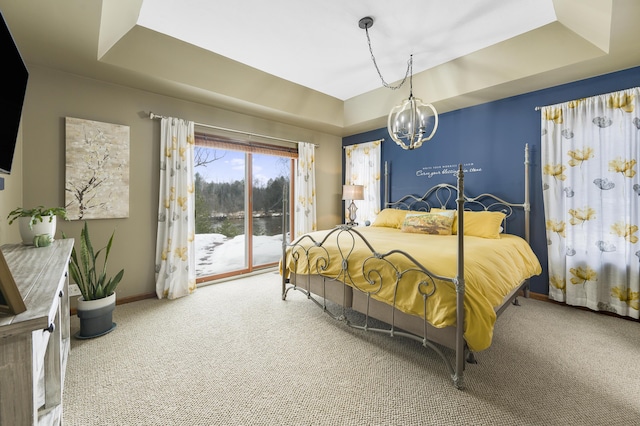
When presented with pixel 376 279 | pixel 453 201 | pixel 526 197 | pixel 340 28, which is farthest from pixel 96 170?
pixel 526 197

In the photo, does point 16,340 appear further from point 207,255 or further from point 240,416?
point 207,255

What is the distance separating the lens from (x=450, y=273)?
1856 millimetres

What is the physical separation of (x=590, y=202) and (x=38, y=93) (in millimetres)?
5695

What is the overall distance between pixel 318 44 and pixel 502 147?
263cm

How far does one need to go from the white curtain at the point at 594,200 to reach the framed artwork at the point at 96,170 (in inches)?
190

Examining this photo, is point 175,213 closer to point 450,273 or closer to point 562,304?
point 450,273

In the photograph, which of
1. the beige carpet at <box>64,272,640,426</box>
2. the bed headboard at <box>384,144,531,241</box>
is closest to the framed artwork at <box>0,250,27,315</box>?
the beige carpet at <box>64,272,640,426</box>

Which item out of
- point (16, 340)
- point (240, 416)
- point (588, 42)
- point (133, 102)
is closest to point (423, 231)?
point (588, 42)

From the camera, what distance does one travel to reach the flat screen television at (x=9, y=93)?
1292 millimetres

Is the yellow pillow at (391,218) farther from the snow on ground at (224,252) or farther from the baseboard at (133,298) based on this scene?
the baseboard at (133,298)

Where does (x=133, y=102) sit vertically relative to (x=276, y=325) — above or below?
above

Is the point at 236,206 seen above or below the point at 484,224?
above

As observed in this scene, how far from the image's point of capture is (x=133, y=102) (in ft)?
10.4

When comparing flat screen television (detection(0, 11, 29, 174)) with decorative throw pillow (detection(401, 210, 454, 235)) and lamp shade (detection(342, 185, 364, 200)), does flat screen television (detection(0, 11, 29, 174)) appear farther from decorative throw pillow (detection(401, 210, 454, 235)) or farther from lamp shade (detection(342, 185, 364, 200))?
lamp shade (detection(342, 185, 364, 200))
